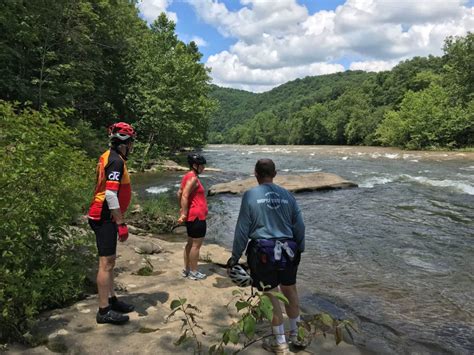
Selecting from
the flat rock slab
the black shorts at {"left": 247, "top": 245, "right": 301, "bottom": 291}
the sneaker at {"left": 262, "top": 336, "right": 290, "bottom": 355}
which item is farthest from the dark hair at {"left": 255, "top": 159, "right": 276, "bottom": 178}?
the flat rock slab

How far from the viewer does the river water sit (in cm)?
515

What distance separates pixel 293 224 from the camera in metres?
3.95

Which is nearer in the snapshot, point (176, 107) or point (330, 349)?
point (330, 349)

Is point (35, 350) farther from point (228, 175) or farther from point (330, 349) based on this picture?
point (228, 175)

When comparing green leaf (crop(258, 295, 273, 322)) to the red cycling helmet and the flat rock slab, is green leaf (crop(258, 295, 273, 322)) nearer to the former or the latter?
the red cycling helmet

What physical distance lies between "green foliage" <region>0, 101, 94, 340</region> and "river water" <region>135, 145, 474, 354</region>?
11.4 ft

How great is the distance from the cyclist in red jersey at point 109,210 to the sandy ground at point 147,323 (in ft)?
0.78

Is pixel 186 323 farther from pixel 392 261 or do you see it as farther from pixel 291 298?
pixel 392 261

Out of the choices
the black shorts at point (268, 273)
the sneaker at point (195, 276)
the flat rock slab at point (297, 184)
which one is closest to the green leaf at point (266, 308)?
the black shorts at point (268, 273)

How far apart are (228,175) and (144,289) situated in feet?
64.0

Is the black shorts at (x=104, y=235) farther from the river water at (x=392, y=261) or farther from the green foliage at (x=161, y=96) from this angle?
the green foliage at (x=161, y=96)

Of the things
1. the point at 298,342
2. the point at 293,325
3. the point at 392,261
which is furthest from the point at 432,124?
the point at 298,342

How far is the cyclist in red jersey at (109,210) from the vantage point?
4.16 metres

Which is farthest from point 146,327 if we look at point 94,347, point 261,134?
point 261,134
